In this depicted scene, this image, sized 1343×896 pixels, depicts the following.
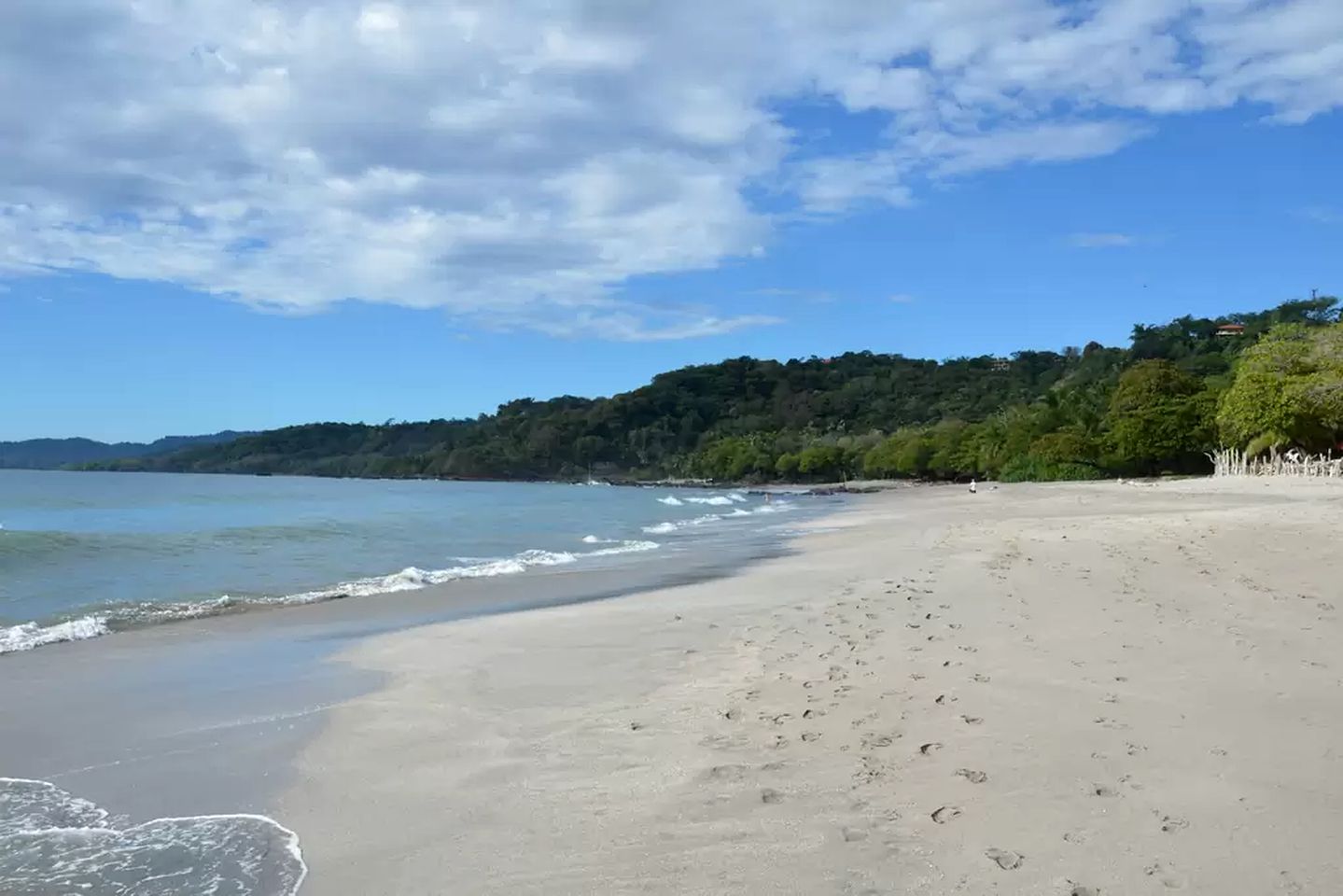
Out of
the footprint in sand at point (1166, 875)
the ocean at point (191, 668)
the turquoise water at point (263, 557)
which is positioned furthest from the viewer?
the turquoise water at point (263, 557)

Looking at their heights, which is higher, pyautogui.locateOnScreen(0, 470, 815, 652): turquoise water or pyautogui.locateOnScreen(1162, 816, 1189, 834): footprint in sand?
pyautogui.locateOnScreen(1162, 816, 1189, 834): footprint in sand

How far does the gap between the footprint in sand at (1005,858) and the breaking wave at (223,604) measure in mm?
10078

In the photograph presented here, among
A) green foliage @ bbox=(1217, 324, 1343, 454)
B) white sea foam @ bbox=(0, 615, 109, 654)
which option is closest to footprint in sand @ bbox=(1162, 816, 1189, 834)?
white sea foam @ bbox=(0, 615, 109, 654)

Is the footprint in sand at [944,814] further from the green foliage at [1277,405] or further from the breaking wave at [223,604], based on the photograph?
the green foliage at [1277,405]

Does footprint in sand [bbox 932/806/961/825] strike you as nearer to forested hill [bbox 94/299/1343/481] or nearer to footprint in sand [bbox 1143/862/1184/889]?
footprint in sand [bbox 1143/862/1184/889]

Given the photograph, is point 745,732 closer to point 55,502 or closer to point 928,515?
point 928,515

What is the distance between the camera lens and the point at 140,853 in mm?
4199

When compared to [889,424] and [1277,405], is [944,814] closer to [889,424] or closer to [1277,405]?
[1277,405]

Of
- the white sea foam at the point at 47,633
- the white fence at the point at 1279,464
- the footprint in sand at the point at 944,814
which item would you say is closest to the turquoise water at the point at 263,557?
the white sea foam at the point at 47,633

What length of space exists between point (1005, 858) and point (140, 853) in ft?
12.7

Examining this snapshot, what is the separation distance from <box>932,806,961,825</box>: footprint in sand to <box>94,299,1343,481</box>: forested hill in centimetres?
2526

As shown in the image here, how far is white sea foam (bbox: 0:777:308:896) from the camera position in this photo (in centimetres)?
389

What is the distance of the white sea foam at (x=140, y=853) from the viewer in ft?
12.8

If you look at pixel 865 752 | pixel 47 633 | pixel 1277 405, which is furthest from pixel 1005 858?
pixel 1277 405
